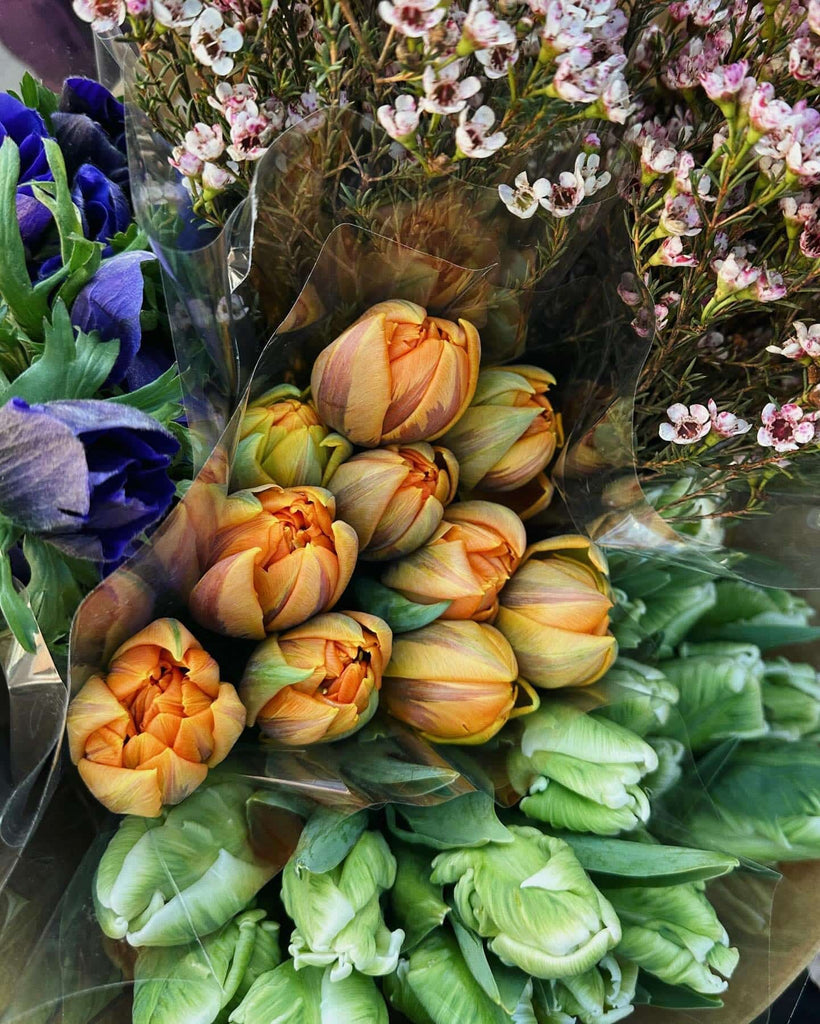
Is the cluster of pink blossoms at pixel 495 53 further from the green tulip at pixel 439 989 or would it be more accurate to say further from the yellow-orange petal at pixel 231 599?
the green tulip at pixel 439 989

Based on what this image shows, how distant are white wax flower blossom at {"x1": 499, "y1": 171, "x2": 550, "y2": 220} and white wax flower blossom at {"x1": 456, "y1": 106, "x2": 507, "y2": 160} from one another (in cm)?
4

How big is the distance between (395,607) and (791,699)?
359mm

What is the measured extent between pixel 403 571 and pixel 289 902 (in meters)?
0.21

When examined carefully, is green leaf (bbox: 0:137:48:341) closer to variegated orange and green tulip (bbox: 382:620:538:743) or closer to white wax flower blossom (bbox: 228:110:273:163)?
white wax flower blossom (bbox: 228:110:273:163)

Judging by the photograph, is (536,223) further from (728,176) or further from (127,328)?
(127,328)

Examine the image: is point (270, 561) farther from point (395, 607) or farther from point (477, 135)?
point (477, 135)

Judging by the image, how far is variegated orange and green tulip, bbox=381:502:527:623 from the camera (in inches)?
20.9

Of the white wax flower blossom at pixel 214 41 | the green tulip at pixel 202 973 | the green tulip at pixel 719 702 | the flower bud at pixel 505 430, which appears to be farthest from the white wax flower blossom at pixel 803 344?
the green tulip at pixel 202 973

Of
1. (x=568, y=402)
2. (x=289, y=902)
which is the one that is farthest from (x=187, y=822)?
(x=568, y=402)

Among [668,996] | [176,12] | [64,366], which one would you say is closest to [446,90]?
[176,12]

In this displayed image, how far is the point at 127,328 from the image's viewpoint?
0.50m

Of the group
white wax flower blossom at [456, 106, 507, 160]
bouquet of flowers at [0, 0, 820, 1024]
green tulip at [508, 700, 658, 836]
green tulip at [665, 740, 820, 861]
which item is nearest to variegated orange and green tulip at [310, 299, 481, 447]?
bouquet of flowers at [0, 0, 820, 1024]

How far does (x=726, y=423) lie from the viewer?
55 centimetres

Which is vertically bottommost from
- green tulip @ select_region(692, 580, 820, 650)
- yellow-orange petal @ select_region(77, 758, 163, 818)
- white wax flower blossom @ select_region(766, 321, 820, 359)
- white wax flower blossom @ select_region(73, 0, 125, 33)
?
green tulip @ select_region(692, 580, 820, 650)
